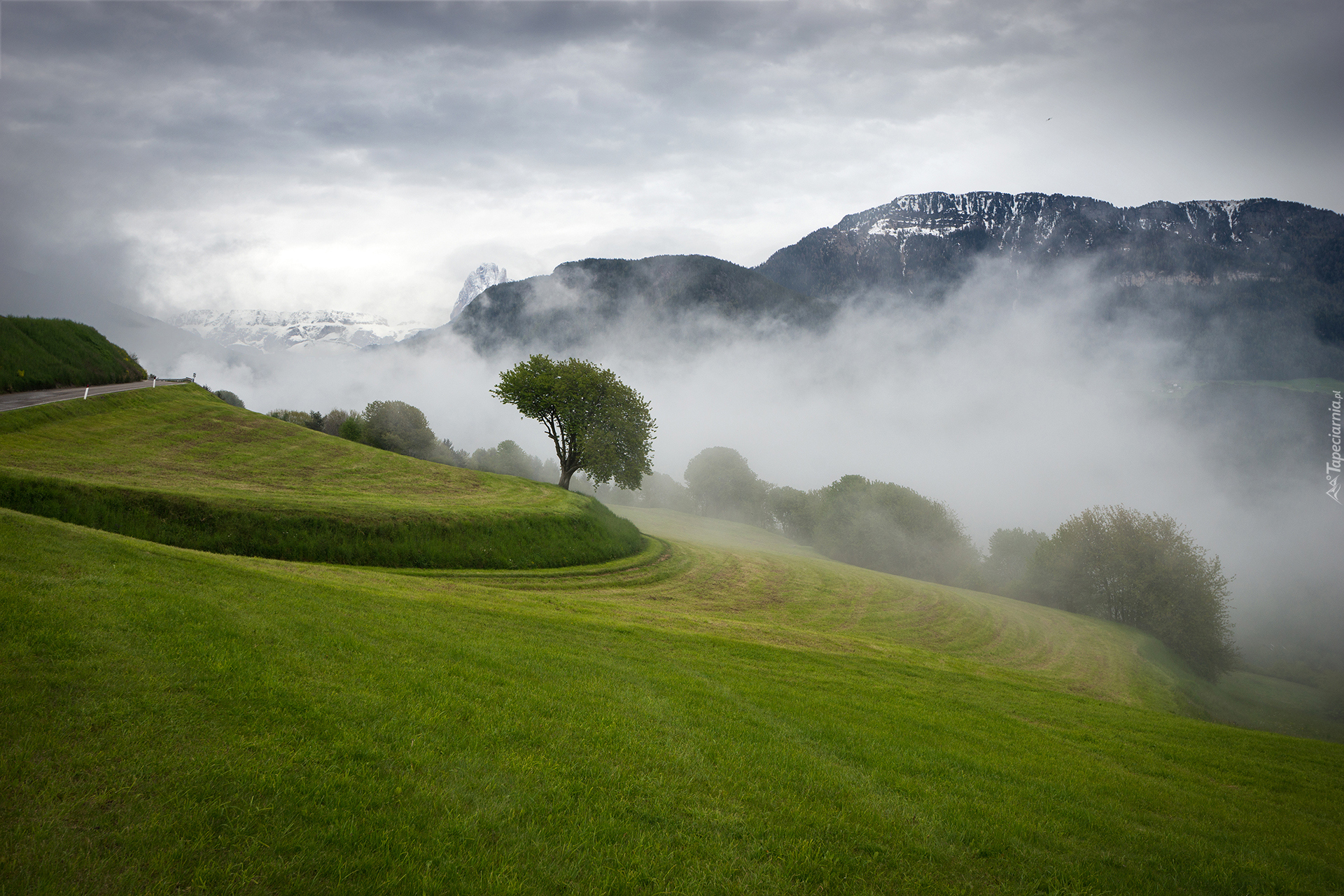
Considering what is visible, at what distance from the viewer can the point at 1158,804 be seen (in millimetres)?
9898

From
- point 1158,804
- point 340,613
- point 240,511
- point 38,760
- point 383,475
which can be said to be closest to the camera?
point 38,760

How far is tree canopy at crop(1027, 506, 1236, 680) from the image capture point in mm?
57219

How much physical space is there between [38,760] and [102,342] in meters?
79.7

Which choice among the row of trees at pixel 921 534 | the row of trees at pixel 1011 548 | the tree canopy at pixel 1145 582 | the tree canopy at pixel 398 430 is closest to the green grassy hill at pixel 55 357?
the row of trees at pixel 921 534

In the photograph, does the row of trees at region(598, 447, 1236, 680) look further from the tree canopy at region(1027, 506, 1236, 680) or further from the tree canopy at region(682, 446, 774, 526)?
the tree canopy at region(682, 446, 774, 526)

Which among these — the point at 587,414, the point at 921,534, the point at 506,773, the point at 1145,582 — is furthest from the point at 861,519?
the point at 506,773

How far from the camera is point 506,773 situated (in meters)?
7.19

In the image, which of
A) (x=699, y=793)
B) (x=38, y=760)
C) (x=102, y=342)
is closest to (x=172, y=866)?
(x=38, y=760)

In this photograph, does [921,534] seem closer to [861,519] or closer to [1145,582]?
[861,519]

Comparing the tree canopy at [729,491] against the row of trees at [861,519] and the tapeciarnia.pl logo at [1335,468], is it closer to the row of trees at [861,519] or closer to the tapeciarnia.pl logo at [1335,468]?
the row of trees at [861,519]

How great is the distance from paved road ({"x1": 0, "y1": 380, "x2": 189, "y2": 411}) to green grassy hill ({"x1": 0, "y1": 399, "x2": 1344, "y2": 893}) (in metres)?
38.8

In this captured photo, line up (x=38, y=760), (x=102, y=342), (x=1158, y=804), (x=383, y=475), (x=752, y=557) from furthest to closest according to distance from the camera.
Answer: (x=102, y=342) → (x=752, y=557) → (x=383, y=475) → (x=1158, y=804) → (x=38, y=760)

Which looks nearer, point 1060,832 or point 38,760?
point 38,760

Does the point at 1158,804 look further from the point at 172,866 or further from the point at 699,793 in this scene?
the point at 172,866
